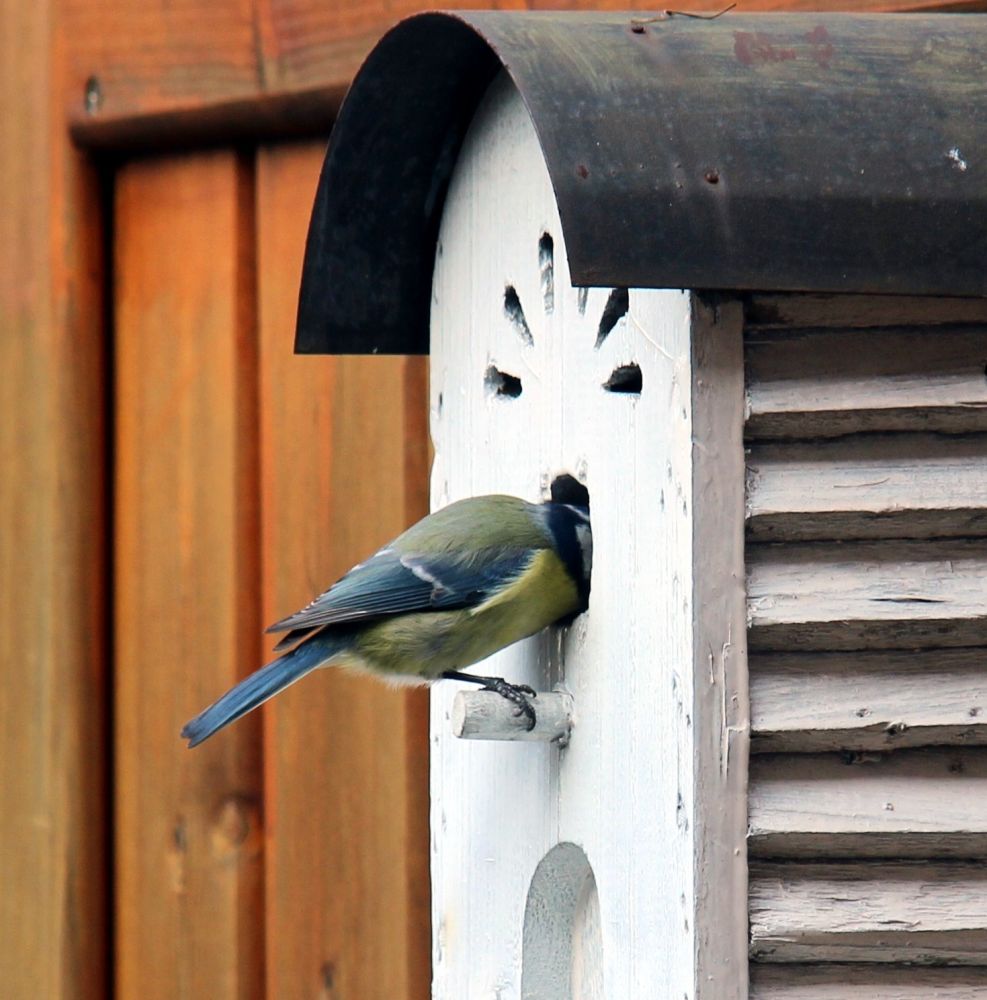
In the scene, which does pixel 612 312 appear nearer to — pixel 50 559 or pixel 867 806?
pixel 867 806

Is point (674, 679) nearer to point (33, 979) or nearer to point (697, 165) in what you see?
point (697, 165)

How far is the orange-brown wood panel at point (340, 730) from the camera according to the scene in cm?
233

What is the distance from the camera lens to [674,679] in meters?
1.64

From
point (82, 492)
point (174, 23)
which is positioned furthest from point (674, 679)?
point (174, 23)

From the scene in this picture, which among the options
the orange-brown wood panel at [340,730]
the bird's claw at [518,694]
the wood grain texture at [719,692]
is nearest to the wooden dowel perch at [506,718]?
the bird's claw at [518,694]

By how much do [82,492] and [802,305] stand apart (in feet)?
3.90

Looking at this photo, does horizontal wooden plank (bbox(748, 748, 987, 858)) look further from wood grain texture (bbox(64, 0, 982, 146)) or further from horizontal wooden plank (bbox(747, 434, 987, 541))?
wood grain texture (bbox(64, 0, 982, 146))

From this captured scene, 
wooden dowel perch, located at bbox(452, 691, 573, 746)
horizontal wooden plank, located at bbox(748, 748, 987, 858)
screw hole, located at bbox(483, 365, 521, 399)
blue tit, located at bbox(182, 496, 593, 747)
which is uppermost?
screw hole, located at bbox(483, 365, 521, 399)

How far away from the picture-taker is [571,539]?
198cm

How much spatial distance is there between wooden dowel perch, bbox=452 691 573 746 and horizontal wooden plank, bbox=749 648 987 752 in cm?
32

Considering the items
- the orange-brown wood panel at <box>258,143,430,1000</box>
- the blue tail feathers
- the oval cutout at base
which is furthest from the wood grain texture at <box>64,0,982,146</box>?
the oval cutout at base

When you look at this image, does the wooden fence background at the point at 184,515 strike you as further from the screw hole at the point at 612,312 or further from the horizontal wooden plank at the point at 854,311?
the horizontal wooden plank at the point at 854,311

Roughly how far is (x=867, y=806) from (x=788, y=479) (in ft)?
0.92

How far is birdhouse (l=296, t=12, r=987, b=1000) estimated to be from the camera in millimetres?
1559
